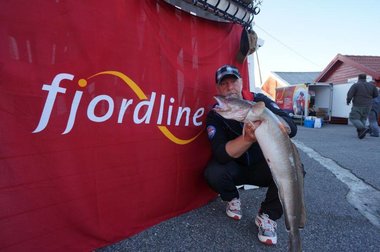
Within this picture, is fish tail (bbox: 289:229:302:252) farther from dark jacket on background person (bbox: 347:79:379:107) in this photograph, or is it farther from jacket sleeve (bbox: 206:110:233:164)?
dark jacket on background person (bbox: 347:79:379:107)

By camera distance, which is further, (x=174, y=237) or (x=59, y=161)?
(x=174, y=237)

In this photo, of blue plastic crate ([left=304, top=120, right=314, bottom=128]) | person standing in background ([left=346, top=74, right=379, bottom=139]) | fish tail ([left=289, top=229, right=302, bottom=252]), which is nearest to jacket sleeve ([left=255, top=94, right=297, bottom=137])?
fish tail ([left=289, top=229, right=302, bottom=252])

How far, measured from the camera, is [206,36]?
10.0ft

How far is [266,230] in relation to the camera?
2436 mm

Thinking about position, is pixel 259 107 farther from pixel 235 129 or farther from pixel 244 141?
pixel 235 129

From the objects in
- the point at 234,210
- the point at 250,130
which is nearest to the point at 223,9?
the point at 250,130

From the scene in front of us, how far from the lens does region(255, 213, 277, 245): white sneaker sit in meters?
2.39

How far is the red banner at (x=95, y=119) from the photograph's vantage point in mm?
1698

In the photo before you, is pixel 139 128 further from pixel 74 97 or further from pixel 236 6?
pixel 236 6

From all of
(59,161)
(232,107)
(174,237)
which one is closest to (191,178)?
(174,237)

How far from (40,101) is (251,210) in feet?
7.64

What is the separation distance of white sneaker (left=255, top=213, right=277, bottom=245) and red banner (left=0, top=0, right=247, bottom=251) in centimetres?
79

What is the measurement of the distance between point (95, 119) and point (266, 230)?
5.62ft

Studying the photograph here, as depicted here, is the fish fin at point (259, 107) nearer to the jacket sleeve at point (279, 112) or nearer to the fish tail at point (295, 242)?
the jacket sleeve at point (279, 112)
